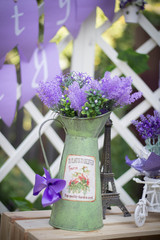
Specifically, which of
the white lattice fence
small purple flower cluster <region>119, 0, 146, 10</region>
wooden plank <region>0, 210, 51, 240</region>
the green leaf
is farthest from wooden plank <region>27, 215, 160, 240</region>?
small purple flower cluster <region>119, 0, 146, 10</region>

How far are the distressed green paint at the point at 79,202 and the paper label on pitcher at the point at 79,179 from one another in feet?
0.05

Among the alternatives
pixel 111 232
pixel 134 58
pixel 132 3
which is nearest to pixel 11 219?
pixel 111 232

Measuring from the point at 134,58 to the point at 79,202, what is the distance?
1084 mm

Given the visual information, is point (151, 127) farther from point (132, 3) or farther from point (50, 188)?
point (132, 3)

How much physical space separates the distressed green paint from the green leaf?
881 millimetres

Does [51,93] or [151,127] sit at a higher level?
[51,93]

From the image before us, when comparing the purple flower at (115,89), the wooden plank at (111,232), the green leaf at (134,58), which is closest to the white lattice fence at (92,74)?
the green leaf at (134,58)

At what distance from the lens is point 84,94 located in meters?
1.08

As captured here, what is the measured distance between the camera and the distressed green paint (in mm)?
1100

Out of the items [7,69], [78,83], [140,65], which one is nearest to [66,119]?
[78,83]

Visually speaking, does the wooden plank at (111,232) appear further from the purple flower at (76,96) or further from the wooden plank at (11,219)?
the purple flower at (76,96)

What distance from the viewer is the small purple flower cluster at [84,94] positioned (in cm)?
107

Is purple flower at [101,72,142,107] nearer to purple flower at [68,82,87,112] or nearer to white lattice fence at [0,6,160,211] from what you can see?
purple flower at [68,82,87,112]

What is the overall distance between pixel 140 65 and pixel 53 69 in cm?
49
